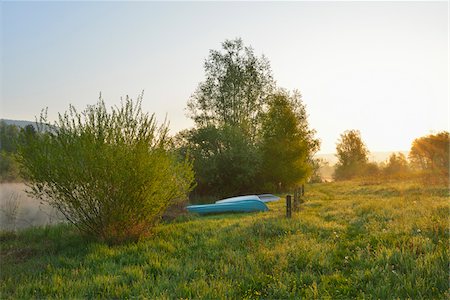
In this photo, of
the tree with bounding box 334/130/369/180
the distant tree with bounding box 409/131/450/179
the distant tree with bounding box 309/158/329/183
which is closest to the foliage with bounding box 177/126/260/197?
the distant tree with bounding box 409/131/450/179

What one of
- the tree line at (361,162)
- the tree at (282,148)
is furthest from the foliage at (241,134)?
the tree line at (361,162)

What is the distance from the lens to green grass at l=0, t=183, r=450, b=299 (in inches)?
201

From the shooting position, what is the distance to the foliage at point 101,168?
27.4 ft

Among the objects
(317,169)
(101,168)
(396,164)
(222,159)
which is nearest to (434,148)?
(317,169)

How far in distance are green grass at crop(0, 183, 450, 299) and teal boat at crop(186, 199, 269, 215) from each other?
20.4ft

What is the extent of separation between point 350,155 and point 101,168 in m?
57.4

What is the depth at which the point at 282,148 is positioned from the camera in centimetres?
2856

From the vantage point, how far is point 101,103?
29.2 feet

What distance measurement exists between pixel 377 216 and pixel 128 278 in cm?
774

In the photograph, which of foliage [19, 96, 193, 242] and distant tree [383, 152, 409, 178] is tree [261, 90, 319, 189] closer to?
foliage [19, 96, 193, 242]

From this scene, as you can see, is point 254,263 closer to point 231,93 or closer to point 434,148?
point 231,93

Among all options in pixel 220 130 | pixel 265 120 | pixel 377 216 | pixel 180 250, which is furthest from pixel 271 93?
pixel 180 250

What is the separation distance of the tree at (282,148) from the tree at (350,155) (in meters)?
31.3

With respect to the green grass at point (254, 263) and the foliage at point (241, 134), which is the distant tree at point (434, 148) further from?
the green grass at point (254, 263)
